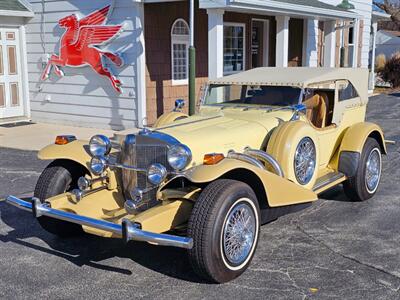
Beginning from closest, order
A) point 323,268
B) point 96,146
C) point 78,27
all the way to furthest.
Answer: point 323,268 → point 96,146 → point 78,27

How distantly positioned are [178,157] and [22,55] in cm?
989

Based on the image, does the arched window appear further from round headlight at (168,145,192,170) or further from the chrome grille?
round headlight at (168,145,192,170)

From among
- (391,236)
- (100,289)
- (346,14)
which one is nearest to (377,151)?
(391,236)

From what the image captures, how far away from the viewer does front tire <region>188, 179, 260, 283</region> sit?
380cm

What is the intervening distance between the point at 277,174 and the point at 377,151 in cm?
218

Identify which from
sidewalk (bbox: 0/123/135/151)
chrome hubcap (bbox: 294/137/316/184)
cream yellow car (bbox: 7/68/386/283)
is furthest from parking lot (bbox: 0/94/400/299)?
sidewalk (bbox: 0/123/135/151)

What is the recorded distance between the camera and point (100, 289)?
3.96 metres

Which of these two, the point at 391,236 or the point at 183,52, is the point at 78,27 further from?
the point at 391,236

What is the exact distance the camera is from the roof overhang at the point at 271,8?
951 centimetres

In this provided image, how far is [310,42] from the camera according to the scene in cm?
1620

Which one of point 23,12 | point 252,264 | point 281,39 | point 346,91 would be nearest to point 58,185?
point 252,264

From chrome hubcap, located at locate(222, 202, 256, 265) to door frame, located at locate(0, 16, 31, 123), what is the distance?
9878 millimetres

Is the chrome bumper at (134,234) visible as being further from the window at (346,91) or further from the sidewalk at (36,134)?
the sidewalk at (36,134)

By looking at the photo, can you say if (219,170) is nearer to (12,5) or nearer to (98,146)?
(98,146)
